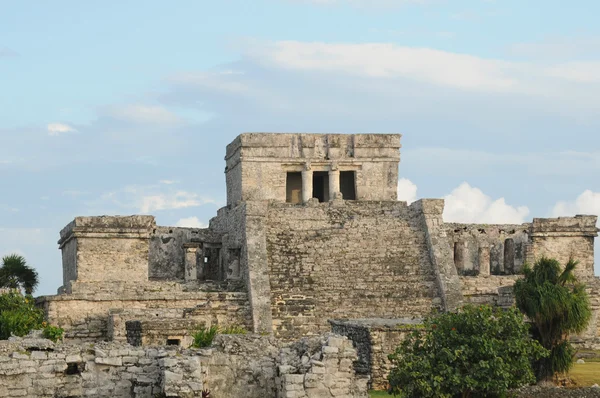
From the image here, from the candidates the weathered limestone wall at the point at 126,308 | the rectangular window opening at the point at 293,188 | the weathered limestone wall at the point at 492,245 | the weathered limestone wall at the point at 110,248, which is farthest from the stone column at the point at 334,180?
the weathered limestone wall at the point at 126,308

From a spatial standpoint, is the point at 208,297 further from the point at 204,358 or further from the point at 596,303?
the point at 204,358

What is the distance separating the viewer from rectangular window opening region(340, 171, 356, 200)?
37156 millimetres

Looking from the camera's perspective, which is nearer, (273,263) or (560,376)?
(560,376)

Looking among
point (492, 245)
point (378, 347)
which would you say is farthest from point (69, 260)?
point (378, 347)

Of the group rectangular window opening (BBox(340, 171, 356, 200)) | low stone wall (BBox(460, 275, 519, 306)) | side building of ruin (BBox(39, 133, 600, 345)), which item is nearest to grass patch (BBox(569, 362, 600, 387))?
side building of ruin (BBox(39, 133, 600, 345))

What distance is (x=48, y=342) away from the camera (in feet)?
52.9

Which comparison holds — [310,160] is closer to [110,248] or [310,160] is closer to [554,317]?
[110,248]

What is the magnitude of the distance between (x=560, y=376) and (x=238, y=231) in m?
12.1

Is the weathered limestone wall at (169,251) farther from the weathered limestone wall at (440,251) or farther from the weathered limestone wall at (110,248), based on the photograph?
the weathered limestone wall at (440,251)

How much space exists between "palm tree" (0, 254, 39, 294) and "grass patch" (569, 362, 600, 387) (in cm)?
1640

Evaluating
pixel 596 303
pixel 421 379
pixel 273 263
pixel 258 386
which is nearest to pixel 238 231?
pixel 273 263

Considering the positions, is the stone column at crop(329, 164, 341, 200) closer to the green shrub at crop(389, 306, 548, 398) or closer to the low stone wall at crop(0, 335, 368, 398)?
the green shrub at crop(389, 306, 548, 398)

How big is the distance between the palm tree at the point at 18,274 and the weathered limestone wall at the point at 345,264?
723 cm

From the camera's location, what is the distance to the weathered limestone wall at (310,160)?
35.8 metres
